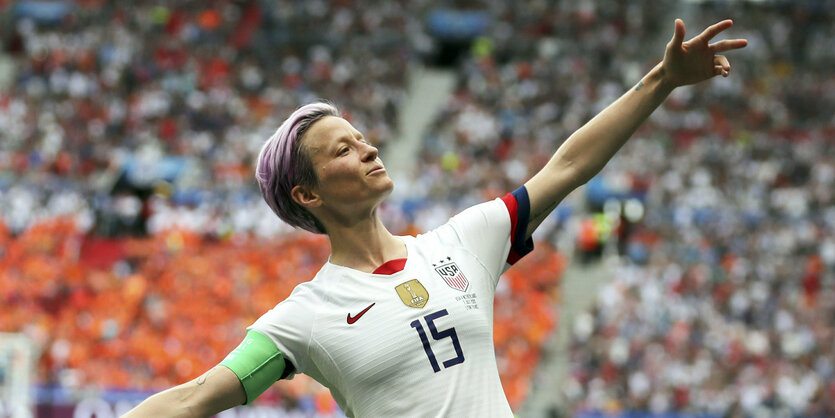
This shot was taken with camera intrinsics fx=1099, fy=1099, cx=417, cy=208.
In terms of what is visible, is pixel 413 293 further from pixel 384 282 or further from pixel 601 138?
pixel 601 138

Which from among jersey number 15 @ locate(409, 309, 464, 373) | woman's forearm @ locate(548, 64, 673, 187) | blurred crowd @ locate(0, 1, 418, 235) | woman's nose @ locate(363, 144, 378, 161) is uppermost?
woman's nose @ locate(363, 144, 378, 161)

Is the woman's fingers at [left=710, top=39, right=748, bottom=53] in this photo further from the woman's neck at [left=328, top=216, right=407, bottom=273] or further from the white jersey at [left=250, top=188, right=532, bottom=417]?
the woman's neck at [left=328, top=216, right=407, bottom=273]

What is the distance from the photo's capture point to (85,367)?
17.1 m

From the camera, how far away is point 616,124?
3.48m

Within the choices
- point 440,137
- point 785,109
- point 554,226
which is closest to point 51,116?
point 440,137

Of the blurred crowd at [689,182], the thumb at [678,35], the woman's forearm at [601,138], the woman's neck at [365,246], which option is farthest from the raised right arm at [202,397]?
the blurred crowd at [689,182]

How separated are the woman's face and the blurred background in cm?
1274

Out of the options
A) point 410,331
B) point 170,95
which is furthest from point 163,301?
point 410,331

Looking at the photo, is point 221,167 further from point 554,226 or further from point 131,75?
point 554,226

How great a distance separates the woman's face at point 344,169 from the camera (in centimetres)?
337

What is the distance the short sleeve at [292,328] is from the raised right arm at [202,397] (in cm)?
17

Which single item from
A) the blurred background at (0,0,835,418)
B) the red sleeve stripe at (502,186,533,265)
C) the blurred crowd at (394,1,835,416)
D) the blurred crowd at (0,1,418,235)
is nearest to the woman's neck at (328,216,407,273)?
the red sleeve stripe at (502,186,533,265)

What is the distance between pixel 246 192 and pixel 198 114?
3.59 meters

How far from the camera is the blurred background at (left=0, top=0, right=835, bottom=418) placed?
16.8 metres
